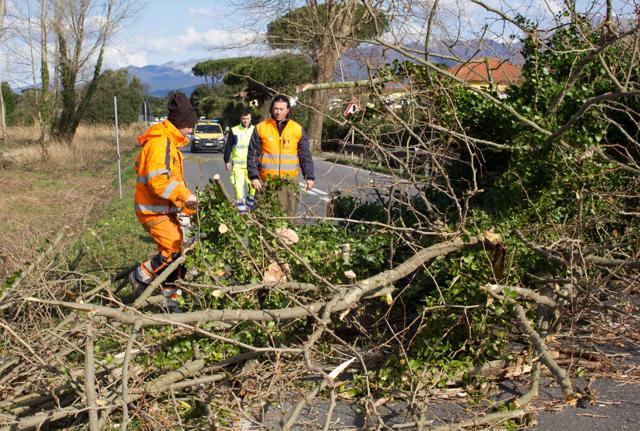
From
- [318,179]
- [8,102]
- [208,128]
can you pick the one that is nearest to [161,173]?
[318,179]

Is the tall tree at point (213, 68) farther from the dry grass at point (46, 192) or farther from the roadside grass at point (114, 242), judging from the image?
the roadside grass at point (114, 242)

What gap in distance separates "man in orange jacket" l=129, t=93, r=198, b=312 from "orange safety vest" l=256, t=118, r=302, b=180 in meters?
2.03

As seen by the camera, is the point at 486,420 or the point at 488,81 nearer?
the point at 486,420

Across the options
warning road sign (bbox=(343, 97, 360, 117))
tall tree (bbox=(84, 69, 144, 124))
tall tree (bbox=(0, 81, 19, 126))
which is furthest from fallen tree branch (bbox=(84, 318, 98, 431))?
tall tree (bbox=(0, 81, 19, 126))

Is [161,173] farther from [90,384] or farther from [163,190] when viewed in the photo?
[90,384]

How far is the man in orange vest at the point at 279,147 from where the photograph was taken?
878cm

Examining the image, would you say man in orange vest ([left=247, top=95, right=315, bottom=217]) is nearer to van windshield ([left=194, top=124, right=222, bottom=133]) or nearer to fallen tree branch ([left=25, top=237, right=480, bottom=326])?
fallen tree branch ([left=25, top=237, right=480, bottom=326])

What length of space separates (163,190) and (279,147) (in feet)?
8.27

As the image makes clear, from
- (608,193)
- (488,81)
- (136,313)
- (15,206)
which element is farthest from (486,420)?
(15,206)

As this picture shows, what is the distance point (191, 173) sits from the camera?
23.1 m

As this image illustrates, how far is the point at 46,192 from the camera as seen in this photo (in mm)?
21500

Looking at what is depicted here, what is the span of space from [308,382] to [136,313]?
1.32 metres

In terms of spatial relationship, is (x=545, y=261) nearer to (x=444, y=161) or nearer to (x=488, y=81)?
(x=444, y=161)

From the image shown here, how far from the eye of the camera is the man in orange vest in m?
8.78
